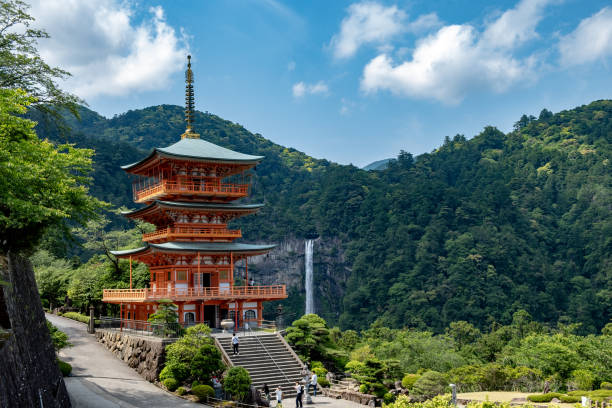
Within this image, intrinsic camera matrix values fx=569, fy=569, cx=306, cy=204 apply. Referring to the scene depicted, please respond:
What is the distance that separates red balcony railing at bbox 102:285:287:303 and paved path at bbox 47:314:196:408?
127 inches

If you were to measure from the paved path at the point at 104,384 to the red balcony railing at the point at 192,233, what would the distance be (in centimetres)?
717

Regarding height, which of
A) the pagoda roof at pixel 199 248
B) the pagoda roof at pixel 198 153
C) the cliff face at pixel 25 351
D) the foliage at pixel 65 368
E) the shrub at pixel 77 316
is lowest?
the foliage at pixel 65 368

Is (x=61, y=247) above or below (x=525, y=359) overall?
above

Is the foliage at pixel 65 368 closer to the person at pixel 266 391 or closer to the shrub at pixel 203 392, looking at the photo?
the shrub at pixel 203 392

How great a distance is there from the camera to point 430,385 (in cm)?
2602

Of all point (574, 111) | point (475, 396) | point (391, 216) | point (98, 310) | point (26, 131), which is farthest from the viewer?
point (574, 111)

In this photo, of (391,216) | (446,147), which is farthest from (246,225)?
(446,147)

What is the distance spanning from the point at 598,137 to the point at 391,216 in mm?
Answer: 52025

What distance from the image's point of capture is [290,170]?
140 metres

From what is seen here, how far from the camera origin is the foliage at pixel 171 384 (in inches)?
984

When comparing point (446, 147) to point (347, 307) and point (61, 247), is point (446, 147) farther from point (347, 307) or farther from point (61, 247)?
point (61, 247)

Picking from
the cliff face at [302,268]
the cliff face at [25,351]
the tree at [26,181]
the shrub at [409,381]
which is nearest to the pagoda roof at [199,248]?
the shrub at [409,381]

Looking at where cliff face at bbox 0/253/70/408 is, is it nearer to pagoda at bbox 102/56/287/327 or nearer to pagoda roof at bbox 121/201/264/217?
pagoda at bbox 102/56/287/327

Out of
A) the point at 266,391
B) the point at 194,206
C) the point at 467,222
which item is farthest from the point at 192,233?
the point at 467,222
